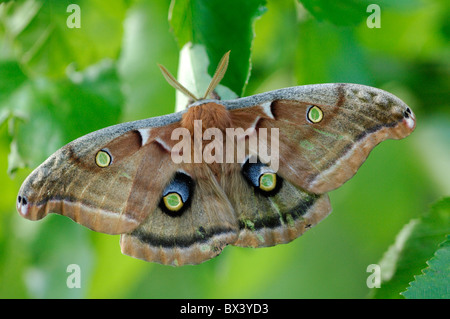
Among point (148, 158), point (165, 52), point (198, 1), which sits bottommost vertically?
point (148, 158)

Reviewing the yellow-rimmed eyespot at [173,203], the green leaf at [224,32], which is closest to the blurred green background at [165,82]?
the green leaf at [224,32]

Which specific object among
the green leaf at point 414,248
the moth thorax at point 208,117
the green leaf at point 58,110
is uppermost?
the green leaf at point 58,110

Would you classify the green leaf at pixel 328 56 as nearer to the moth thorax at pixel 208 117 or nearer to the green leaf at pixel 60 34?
the moth thorax at pixel 208 117

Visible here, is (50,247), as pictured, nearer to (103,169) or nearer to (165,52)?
(103,169)

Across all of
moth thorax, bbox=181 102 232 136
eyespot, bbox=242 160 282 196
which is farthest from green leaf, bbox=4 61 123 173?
eyespot, bbox=242 160 282 196

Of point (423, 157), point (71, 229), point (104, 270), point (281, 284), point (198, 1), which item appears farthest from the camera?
point (281, 284)

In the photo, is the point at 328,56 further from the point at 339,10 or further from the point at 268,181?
the point at 268,181

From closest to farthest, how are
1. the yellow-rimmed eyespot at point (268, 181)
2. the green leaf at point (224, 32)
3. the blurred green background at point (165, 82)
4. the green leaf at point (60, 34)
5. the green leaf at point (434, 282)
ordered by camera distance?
the green leaf at point (434, 282)
the green leaf at point (224, 32)
the yellow-rimmed eyespot at point (268, 181)
the blurred green background at point (165, 82)
the green leaf at point (60, 34)

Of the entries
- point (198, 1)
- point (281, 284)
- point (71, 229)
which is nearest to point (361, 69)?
point (198, 1)
